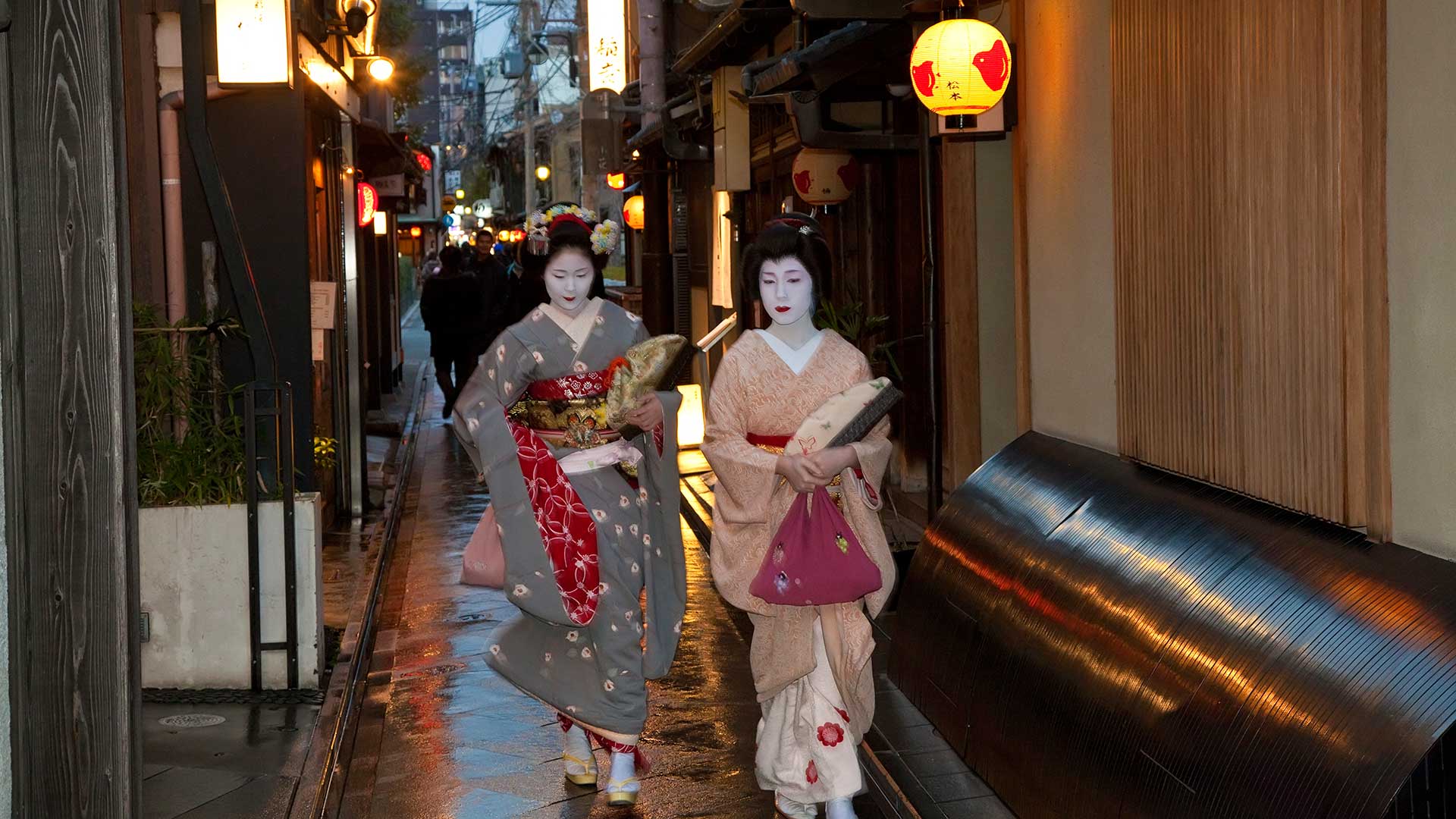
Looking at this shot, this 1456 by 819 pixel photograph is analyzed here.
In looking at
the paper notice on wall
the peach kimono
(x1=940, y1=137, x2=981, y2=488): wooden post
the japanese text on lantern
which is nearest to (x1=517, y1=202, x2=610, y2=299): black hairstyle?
the peach kimono

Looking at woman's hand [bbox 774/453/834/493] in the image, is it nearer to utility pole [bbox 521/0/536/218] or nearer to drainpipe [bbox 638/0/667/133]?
drainpipe [bbox 638/0/667/133]

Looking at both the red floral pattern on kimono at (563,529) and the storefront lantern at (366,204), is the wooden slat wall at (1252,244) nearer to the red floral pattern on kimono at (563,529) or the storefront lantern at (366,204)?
the red floral pattern on kimono at (563,529)

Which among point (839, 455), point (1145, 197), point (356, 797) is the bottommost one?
point (356, 797)

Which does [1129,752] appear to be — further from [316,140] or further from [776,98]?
[316,140]

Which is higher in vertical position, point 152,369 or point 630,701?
point 152,369

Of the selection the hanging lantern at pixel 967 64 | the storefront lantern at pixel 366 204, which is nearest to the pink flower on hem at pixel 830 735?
the hanging lantern at pixel 967 64

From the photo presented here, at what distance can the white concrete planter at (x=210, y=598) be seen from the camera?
7.68m

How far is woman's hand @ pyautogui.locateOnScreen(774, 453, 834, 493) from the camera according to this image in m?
5.81

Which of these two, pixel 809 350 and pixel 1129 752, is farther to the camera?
pixel 809 350

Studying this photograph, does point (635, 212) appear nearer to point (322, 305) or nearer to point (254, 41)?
point (322, 305)

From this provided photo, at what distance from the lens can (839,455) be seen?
19.2 ft

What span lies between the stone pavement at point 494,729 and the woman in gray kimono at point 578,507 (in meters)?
0.28

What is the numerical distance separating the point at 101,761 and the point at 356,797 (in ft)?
9.96

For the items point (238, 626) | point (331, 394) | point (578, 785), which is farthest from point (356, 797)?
point (331, 394)
